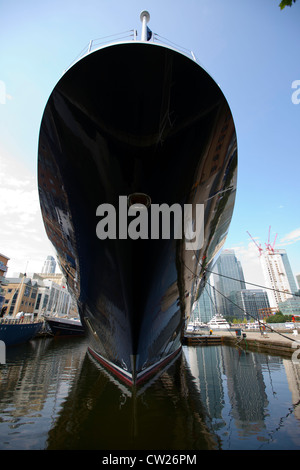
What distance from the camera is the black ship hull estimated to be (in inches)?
122

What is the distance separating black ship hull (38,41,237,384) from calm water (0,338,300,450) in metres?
0.94

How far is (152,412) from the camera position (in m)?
4.60

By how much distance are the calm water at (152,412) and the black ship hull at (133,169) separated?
940mm

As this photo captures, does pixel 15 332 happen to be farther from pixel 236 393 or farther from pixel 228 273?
pixel 228 273

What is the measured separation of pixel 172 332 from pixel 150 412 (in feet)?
8.21

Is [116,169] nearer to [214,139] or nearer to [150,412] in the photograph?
[214,139]

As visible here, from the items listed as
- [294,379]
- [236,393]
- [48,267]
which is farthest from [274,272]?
[48,267]

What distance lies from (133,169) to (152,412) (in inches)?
202

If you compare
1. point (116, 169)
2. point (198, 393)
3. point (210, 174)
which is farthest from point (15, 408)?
point (210, 174)

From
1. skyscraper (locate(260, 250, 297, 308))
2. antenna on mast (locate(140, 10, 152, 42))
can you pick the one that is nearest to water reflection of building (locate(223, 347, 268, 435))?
antenna on mast (locate(140, 10, 152, 42))

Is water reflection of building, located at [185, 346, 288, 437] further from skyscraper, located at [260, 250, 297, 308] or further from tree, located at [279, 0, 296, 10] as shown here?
skyscraper, located at [260, 250, 297, 308]

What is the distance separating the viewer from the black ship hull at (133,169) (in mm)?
3102

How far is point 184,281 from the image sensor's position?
19.1 feet

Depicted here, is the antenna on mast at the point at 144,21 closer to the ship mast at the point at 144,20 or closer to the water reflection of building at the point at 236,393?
the ship mast at the point at 144,20
